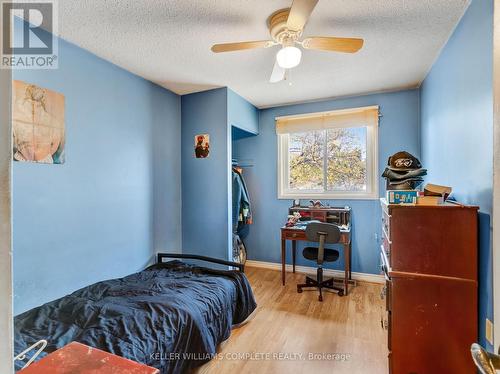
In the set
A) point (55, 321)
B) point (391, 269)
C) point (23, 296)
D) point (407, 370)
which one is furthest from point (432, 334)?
point (23, 296)

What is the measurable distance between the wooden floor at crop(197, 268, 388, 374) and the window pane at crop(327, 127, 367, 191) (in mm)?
1391

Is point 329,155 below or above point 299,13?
below

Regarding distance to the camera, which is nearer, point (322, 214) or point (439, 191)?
point (439, 191)

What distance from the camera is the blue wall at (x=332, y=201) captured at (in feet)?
10.5

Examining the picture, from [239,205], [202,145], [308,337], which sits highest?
[202,145]

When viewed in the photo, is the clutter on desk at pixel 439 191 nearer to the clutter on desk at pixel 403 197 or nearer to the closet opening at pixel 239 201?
the clutter on desk at pixel 403 197

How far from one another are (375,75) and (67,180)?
3.15m

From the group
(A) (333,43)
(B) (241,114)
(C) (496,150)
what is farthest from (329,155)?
(C) (496,150)

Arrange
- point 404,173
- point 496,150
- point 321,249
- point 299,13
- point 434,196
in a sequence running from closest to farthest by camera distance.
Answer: point 496,150 < point 299,13 < point 434,196 < point 404,173 < point 321,249

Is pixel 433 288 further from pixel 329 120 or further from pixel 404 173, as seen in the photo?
pixel 329 120

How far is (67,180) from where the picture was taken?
2055 mm

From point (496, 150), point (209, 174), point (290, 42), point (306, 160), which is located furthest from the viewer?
point (306, 160)

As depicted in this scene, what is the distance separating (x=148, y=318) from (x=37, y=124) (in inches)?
62.7

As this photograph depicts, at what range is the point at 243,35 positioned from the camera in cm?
198
